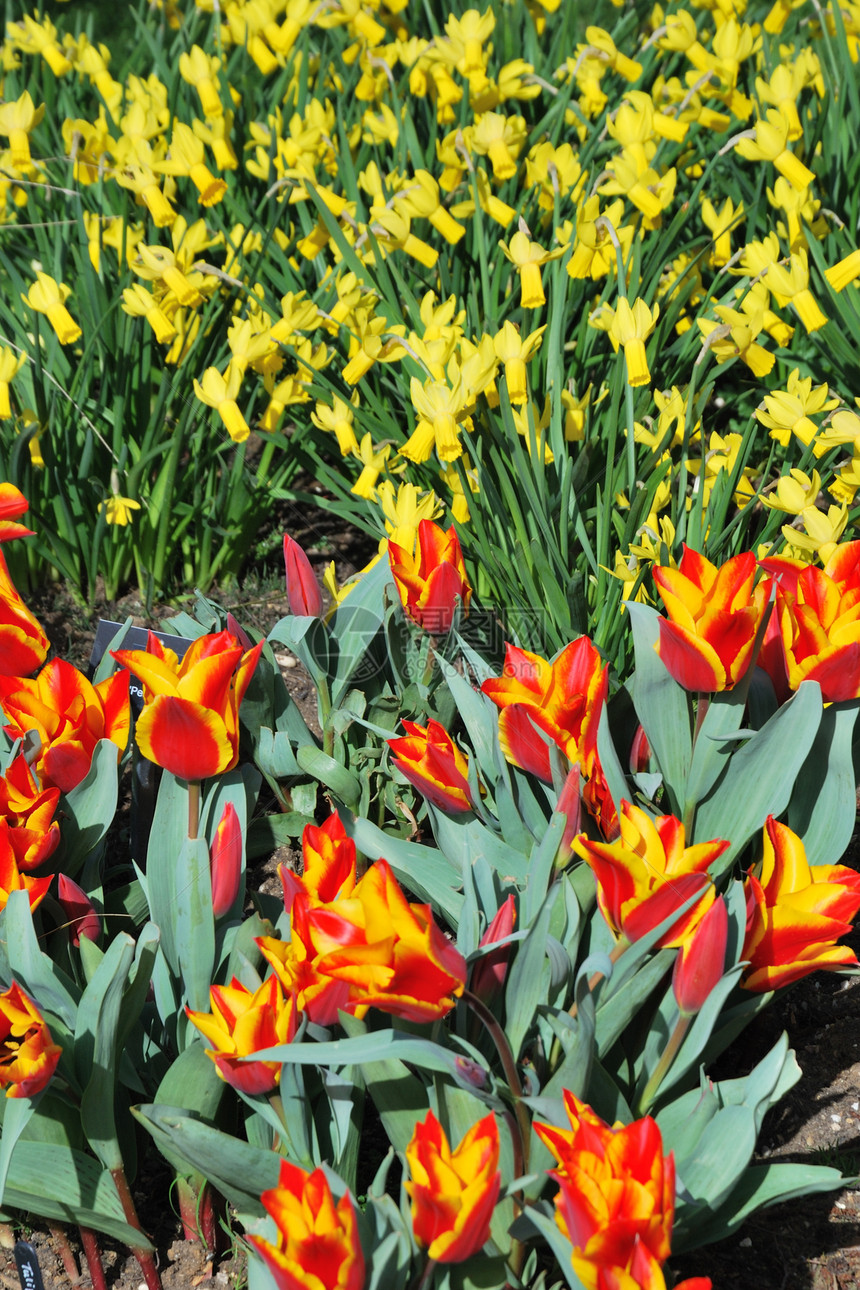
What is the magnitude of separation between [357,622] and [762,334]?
1372 mm

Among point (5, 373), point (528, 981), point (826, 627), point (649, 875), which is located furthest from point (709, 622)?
point (5, 373)

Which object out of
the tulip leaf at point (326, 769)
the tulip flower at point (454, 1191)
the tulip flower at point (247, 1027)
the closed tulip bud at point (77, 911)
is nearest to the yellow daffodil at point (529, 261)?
the tulip leaf at point (326, 769)

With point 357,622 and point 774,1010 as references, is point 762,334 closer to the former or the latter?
point 357,622

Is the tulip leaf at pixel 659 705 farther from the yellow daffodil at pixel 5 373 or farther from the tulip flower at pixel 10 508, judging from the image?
the yellow daffodil at pixel 5 373

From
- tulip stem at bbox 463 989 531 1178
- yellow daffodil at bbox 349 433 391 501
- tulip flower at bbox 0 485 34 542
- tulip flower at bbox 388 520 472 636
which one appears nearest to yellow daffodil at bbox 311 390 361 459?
yellow daffodil at bbox 349 433 391 501

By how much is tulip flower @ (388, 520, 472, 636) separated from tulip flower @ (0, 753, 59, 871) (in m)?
0.54

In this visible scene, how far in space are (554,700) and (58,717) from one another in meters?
0.61

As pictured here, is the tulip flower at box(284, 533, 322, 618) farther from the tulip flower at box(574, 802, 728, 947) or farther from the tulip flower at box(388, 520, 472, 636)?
the tulip flower at box(574, 802, 728, 947)

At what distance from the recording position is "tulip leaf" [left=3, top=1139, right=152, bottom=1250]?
3.39 feet

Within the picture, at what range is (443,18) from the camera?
3426mm

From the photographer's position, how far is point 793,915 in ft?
3.19

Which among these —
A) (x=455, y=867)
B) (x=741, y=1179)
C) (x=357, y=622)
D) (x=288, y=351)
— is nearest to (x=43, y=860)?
(x=455, y=867)

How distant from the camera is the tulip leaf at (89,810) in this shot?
1310mm

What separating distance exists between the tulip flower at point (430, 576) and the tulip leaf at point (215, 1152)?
2.37ft
